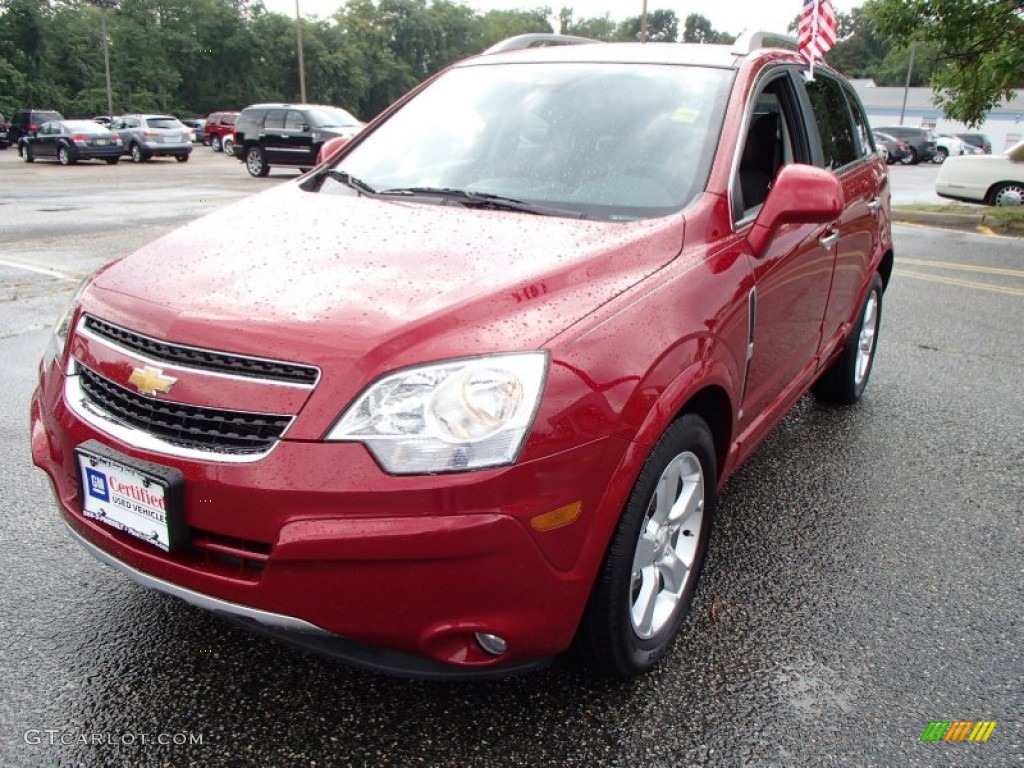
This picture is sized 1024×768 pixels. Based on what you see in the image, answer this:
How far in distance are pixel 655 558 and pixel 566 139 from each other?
4.95ft

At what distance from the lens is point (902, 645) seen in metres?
2.66

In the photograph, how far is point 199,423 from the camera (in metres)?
1.98

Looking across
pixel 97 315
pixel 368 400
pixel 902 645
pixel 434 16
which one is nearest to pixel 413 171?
pixel 97 315

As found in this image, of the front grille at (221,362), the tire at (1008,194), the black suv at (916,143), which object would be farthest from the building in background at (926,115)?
the front grille at (221,362)

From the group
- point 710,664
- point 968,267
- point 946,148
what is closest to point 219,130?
Result: point 946,148

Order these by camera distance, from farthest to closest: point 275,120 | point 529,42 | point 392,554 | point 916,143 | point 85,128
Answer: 1. point 916,143
2. point 85,128
3. point 275,120
4. point 529,42
5. point 392,554

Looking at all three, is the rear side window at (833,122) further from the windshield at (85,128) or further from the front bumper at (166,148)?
the front bumper at (166,148)

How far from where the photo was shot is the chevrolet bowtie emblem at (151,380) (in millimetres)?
2026

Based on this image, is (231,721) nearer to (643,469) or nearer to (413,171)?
(643,469)

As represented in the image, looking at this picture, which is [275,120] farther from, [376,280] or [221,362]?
[221,362]

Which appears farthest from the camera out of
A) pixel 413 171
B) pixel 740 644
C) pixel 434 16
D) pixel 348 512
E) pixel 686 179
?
pixel 434 16

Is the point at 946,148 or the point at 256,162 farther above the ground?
the point at 946,148

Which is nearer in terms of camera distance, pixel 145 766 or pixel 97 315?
pixel 145 766

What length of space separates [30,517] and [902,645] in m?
3.09
